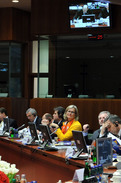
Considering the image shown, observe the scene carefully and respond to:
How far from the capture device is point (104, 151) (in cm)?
390

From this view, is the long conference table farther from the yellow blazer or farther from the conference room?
the conference room

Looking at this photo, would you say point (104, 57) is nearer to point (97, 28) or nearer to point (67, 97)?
point (97, 28)

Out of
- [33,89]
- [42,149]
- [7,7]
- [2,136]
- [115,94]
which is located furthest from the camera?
[33,89]

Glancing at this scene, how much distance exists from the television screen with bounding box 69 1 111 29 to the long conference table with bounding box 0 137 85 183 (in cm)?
364

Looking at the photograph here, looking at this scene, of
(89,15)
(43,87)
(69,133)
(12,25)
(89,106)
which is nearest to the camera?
(69,133)

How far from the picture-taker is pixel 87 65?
9.32 meters

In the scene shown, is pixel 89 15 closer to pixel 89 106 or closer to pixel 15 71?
pixel 89 106

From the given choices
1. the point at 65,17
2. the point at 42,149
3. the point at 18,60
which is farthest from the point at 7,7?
the point at 42,149

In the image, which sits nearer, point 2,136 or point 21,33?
point 2,136

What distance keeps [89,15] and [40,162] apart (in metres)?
4.56

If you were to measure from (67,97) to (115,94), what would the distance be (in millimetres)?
1228

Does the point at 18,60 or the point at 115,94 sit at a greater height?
the point at 18,60

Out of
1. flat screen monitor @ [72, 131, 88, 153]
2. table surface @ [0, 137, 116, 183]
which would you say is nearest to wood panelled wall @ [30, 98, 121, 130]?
table surface @ [0, 137, 116, 183]

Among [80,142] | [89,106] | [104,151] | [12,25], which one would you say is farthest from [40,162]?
[12,25]
